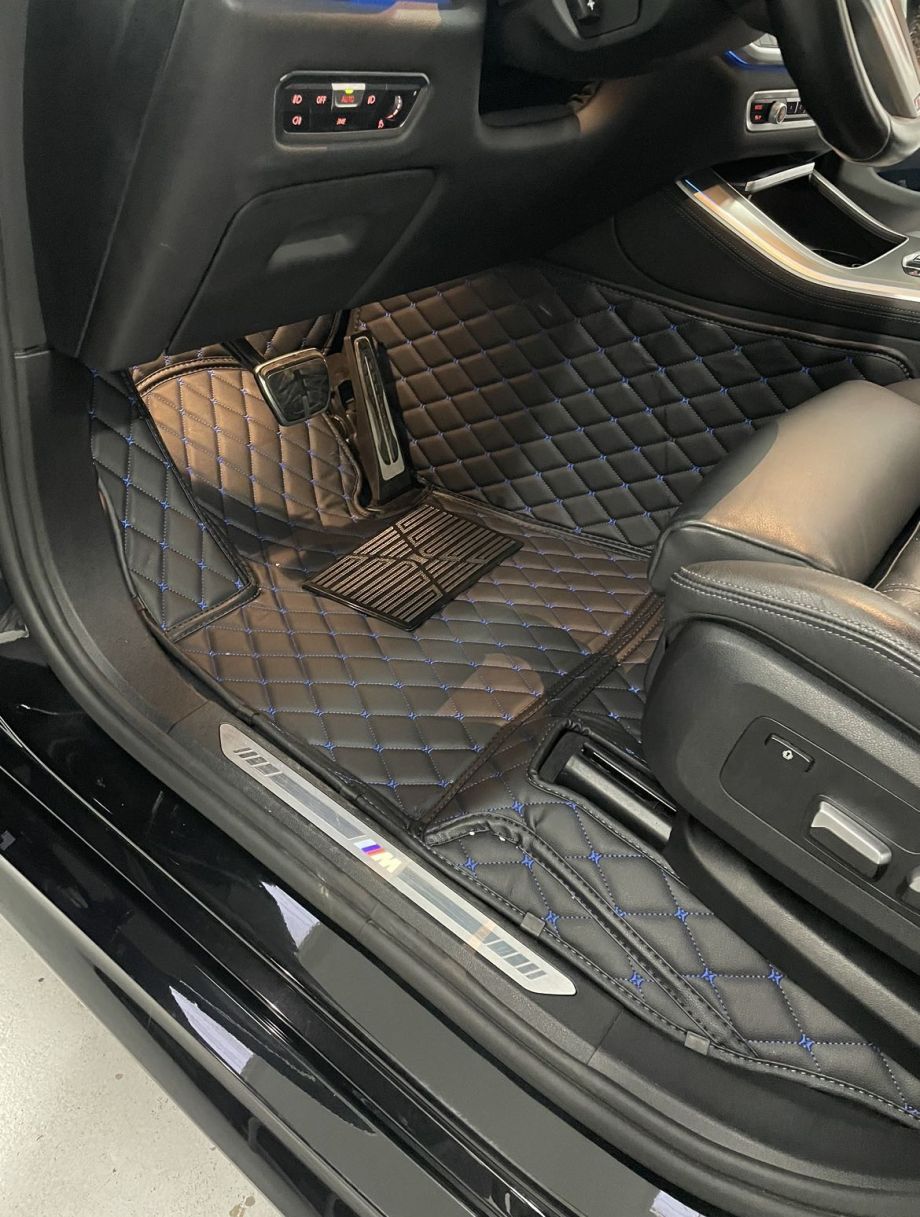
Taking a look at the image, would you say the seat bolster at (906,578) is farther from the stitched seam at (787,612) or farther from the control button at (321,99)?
the control button at (321,99)

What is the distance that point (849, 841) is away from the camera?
0.71m

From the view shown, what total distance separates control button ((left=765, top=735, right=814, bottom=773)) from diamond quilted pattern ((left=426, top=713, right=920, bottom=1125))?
0.28m

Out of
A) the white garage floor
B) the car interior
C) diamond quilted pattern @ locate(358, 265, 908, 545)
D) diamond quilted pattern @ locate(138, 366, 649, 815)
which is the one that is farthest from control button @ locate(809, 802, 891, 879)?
diamond quilted pattern @ locate(358, 265, 908, 545)

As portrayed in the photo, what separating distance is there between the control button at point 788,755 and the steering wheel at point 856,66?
20.5 inches

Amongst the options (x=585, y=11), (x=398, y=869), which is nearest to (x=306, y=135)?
(x=585, y=11)

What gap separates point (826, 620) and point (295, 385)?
92 cm

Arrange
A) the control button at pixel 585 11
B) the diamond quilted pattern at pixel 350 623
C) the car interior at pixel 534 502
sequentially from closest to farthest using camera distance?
the car interior at pixel 534 502 < the control button at pixel 585 11 < the diamond quilted pattern at pixel 350 623

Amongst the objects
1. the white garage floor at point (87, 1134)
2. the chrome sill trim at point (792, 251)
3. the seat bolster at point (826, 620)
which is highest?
the chrome sill trim at point (792, 251)

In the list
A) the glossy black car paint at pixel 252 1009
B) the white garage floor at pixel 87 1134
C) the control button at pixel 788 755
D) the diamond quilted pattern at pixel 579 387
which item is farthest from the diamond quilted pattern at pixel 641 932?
the diamond quilted pattern at pixel 579 387

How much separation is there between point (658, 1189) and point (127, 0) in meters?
1.02

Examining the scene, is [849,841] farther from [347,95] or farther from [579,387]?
[579,387]

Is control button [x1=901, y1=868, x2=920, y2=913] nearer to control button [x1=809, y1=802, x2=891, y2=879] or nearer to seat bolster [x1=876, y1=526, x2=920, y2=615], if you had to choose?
control button [x1=809, y1=802, x2=891, y2=879]

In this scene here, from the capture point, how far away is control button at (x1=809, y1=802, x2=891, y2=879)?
27.5 inches

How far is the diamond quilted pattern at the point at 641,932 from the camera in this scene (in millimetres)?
839
